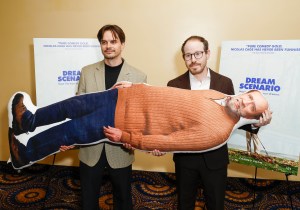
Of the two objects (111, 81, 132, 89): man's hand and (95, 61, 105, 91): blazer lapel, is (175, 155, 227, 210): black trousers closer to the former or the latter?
(111, 81, 132, 89): man's hand

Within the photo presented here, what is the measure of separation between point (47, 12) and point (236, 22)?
187 centimetres

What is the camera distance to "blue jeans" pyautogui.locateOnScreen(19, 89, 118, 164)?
1499mm

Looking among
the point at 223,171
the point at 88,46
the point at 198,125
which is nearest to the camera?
the point at 198,125

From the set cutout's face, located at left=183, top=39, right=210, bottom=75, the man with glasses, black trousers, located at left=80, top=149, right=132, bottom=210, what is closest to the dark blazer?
the man with glasses

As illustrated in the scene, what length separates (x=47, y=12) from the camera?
2641 millimetres

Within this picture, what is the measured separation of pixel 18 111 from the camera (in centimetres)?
161

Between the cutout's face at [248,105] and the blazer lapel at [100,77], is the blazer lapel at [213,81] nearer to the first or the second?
the cutout's face at [248,105]

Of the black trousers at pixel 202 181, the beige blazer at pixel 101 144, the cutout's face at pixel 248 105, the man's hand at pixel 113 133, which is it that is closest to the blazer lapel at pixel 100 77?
the beige blazer at pixel 101 144

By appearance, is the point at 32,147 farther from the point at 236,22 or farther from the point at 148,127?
the point at 236,22

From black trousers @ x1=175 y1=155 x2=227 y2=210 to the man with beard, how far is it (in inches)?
13.7

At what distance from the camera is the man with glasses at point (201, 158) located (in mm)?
1485

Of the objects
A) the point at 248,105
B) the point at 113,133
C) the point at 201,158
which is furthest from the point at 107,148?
the point at 248,105

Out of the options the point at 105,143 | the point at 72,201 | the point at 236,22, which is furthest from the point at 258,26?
the point at 72,201

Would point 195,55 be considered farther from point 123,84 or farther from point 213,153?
point 213,153
